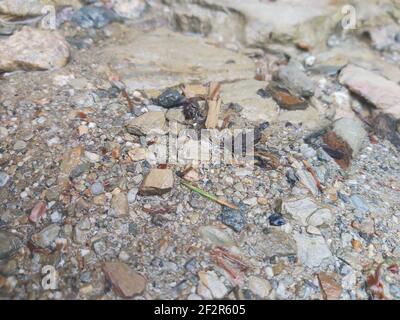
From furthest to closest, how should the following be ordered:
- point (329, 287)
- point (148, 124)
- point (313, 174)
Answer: point (148, 124) → point (313, 174) → point (329, 287)

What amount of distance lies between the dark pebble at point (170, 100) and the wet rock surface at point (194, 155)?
10mm

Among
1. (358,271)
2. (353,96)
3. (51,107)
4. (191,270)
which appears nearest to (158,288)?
(191,270)

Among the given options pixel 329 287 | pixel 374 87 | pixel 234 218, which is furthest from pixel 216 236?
pixel 374 87

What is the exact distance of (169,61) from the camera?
3287 mm

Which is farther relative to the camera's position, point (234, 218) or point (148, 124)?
point (148, 124)

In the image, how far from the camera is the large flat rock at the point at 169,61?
313cm

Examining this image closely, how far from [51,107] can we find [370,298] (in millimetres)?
2328

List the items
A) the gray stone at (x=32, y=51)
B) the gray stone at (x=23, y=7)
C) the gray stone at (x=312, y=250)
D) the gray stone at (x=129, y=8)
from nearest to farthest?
the gray stone at (x=312, y=250) < the gray stone at (x=32, y=51) < the gray stone at (x=23, y=7) < the gray stone at (x=129, y=8)

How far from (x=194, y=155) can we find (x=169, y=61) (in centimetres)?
111

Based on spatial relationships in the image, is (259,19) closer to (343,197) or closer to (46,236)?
(343,197)

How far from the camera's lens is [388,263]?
7.24 feet

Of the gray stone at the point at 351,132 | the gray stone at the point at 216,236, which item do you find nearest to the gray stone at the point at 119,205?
the gray stone at the point at 216,236

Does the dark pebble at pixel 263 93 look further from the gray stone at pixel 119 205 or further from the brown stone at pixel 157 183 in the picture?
the gray stone at pixel 119 205

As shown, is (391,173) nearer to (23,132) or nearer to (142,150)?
(142,150)
